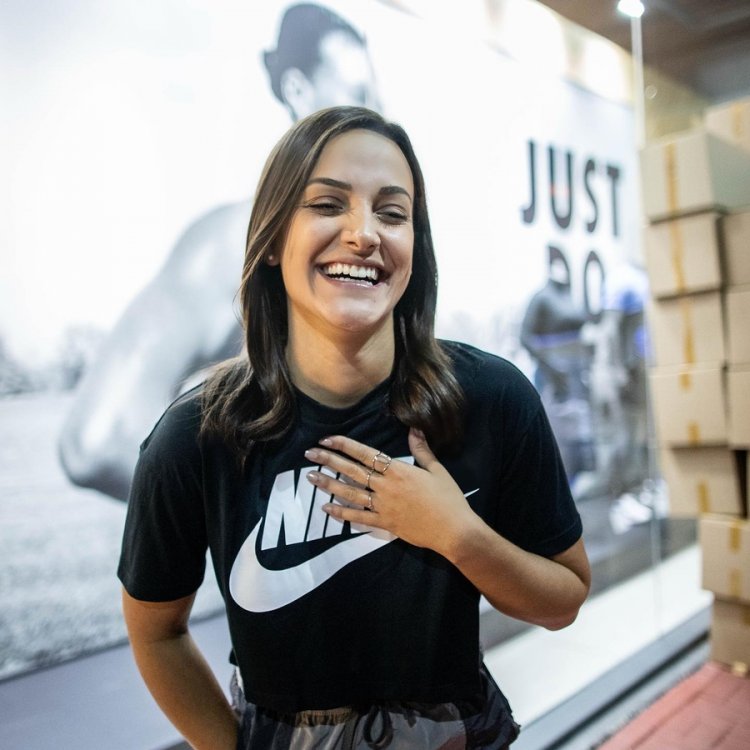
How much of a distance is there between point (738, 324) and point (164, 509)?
184 cm

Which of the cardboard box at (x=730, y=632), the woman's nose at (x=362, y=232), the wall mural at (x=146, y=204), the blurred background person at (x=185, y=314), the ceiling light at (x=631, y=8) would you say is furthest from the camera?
the cardboard box at (x=730, y=632)

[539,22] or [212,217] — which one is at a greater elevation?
[539,22]

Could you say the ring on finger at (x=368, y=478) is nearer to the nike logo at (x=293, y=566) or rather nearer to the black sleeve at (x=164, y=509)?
the nike logo at (x=293, y=566)

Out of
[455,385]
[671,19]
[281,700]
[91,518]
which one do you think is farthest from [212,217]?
[671,19]

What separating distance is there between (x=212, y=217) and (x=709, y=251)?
1.49 metres

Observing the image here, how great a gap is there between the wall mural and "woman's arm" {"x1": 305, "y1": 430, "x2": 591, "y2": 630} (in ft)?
2.20

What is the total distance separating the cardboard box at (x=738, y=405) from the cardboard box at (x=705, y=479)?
87mm

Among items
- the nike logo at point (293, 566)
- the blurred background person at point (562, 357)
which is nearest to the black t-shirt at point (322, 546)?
the nike logo at point (293, 566)

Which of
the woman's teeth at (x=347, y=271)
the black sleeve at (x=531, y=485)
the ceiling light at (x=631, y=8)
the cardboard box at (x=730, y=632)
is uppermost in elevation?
the ceiling light at (x=631, y=8)

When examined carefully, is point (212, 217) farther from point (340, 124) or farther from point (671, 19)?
point (671, 19)

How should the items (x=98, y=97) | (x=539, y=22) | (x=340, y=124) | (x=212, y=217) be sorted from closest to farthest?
(x=340, y=124) → (x=98, y=97) → (x=212, y=217) → (x=539, y=22)

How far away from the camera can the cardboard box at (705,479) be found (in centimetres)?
215

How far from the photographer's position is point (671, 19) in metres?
1.93

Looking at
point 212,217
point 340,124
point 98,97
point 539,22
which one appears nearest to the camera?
point 340,124
